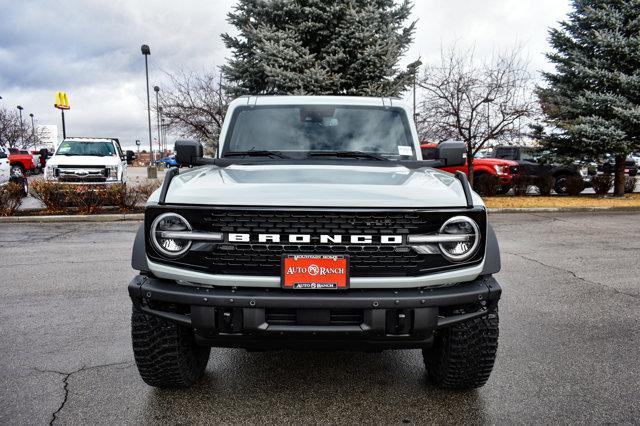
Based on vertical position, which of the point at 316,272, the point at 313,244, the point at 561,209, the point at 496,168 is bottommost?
the point at 561,209

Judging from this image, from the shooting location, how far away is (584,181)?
1777 cm

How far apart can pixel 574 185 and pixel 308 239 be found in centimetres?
1726

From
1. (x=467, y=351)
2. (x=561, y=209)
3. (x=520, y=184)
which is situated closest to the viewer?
(x=467, y=351)

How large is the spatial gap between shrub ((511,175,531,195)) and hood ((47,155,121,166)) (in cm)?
1230

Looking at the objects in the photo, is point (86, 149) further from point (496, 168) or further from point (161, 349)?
point (161, 349)

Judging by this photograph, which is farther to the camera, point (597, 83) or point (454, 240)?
point (597, 83)

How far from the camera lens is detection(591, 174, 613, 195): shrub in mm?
17016

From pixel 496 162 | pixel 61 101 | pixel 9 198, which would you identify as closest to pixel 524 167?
pixel 496 162

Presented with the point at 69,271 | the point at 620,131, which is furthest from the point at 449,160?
the point at 620,131

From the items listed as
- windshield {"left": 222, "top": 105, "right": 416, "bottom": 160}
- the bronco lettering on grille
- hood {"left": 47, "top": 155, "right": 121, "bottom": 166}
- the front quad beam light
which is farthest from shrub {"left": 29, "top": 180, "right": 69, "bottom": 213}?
the front quad beam light

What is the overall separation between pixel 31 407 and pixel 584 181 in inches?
732

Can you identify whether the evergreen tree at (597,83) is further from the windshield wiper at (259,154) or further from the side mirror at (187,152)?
the side mirror at (187,152)

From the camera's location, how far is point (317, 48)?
13992 millimetres

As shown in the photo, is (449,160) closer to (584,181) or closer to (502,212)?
(502,212)
